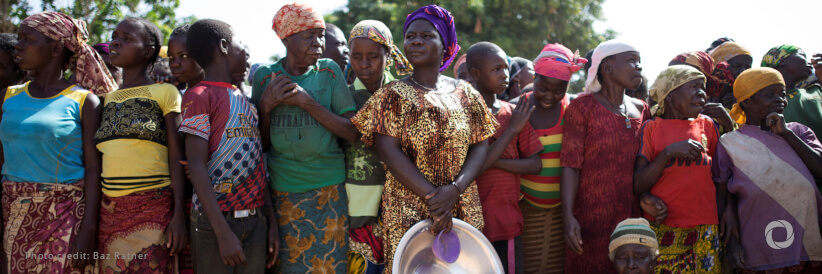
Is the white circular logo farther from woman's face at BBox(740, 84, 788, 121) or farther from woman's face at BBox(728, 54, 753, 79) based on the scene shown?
woman's face at BBox(728, 54, 753, 79)

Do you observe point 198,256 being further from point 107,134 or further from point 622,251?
point 622,251

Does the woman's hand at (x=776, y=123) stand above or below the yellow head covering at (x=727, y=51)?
below

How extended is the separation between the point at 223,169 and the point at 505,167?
168cm

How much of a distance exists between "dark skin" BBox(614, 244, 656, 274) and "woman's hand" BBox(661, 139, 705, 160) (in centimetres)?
62

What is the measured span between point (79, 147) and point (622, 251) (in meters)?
3.31

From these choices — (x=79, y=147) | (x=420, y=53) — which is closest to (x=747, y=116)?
(x=420, y=53)

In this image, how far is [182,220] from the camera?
3.15 meters

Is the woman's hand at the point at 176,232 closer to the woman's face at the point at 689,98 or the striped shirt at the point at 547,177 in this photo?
the striped shirt at the point at 547,177

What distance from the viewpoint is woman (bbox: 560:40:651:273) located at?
349 cm

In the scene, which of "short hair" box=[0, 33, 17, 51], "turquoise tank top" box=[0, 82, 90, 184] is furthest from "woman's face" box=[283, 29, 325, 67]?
"short hair" box=[0, 33, 17, 51]

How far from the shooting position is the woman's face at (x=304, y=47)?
3129 mm

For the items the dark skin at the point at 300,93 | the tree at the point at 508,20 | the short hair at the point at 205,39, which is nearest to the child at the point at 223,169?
the short hair at the point at 205,39

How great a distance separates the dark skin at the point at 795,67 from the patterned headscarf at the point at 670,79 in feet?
4.97

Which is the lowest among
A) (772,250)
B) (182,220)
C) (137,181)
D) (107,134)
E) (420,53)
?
(772,250)
